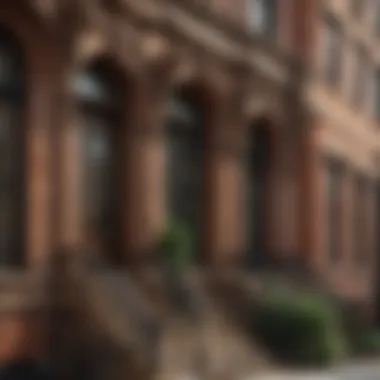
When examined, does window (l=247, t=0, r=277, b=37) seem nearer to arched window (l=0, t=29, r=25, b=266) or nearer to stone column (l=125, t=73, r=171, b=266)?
stone column (l=125, t=73, r=171, b=266)

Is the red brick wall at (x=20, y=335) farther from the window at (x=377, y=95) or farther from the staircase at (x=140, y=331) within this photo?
the window at (x=377, y=95)

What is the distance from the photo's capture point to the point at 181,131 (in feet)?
64.7

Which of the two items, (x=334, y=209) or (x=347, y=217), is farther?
(x=347, y=217)

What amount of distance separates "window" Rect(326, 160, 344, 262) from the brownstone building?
62 millimetres

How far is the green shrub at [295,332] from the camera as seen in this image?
726 inches

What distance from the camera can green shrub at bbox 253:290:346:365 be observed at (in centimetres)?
1844

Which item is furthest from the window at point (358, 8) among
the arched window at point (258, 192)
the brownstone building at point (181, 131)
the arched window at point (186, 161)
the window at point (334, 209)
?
the arched window at point (186, 161)

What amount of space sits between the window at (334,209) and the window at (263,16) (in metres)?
4.95

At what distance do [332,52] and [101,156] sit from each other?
12.7m

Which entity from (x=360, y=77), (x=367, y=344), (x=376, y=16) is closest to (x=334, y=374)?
(x=367, y=344)

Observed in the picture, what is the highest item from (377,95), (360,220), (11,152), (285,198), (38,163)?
(377,95)

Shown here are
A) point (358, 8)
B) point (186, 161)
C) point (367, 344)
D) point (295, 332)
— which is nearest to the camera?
point (295, 332)

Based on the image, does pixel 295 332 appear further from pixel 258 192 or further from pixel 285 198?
pixel 285 198

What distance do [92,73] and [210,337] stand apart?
4496 mm
